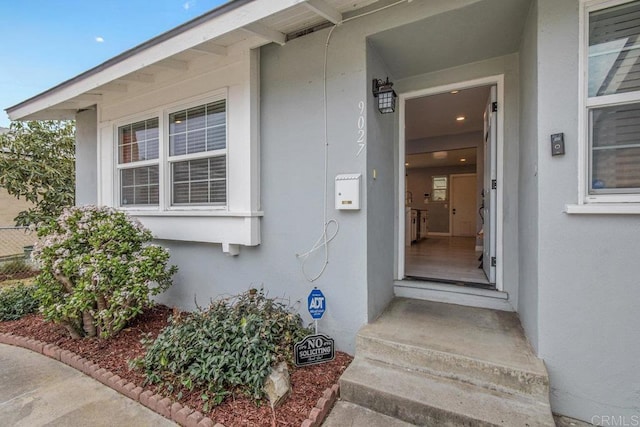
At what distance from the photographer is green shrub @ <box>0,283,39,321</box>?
Answer: 12.2ft

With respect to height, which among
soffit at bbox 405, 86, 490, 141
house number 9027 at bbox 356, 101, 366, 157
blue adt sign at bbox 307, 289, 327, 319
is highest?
soffit at bbox 405, 86, 490, 141

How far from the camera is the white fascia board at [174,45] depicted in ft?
7.31

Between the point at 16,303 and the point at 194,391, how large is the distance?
371 cm

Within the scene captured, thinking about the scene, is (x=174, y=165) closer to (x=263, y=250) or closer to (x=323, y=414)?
(x=263, y=250)

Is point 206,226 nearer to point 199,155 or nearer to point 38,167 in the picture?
point 199,155

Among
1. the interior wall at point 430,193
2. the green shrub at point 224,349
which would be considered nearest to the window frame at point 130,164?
the green shrub at point 224,349

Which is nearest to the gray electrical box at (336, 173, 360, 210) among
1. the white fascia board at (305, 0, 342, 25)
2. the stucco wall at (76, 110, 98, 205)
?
the white fascia board at (305, 0, 342, 25)

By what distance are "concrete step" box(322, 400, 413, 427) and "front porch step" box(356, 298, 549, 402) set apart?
0.40 meters

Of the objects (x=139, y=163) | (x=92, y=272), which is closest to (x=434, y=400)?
(x=92, y=272)

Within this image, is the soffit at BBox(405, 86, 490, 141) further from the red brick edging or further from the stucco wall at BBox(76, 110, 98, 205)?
the stucco wall at BBox(76, 110, 98, 205)

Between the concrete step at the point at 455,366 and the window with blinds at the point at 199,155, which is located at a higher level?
the window with blinds at the point at 199,155

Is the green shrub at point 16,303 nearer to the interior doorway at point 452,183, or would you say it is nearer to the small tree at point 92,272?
the small tree at point 92,272

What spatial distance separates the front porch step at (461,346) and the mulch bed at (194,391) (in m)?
0.43

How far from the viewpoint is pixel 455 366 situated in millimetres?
2008
